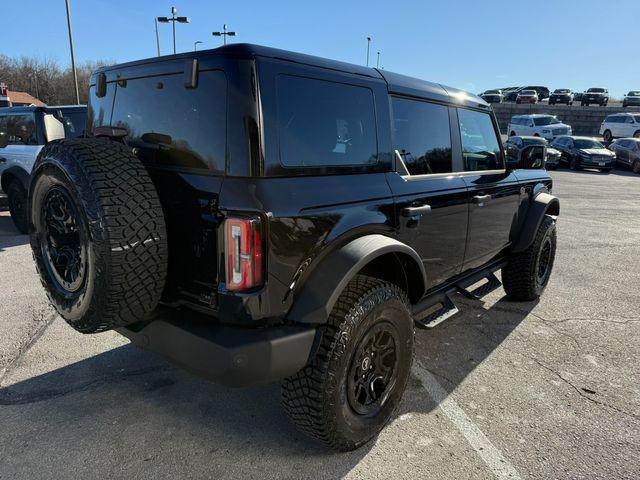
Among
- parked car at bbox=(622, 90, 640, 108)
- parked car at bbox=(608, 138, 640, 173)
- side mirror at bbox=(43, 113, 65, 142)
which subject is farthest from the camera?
parked car at bbox=(622, 90, 640, 108)

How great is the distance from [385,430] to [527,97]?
46714 mm

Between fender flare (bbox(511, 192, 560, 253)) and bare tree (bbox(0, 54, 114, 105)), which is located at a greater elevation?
bare tree (bbox(0, 54, 114, 105))

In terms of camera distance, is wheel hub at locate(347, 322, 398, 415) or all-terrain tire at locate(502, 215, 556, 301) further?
all-terrain tire at locate(502, 215, 556, 301)

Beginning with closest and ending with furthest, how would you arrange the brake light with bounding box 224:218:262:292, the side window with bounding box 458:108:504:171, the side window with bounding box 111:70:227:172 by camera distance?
1. the brake light with bounding box 224:218:262:292
2. the side window with bounding box 111:70:227:172
3. the side window with bounding box 458:108:504:171

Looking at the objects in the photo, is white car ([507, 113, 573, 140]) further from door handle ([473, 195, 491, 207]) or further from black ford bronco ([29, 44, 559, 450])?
black ford bronco ([29, 44, 559, 450])

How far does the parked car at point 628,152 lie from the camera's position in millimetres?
21016

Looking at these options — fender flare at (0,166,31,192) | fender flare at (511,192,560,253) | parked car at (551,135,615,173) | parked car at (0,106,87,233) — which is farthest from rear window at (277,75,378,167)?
parked car at (551,135,615,173)

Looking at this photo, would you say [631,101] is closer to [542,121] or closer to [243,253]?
[542,121]

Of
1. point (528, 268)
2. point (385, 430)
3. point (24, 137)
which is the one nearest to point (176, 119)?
point (385, 430)

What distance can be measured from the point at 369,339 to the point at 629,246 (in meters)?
7.15

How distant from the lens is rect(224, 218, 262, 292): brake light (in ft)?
6.21

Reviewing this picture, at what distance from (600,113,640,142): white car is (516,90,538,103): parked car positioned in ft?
45.8

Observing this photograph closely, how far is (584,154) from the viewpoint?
68.1ft

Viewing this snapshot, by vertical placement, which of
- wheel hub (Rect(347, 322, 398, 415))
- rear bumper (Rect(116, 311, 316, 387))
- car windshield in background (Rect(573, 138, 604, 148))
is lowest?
wheel hub (Rect(347, 322, 398, 415))
